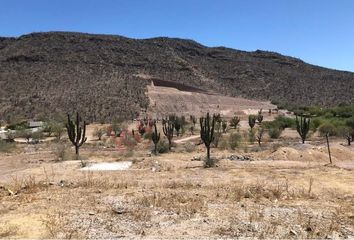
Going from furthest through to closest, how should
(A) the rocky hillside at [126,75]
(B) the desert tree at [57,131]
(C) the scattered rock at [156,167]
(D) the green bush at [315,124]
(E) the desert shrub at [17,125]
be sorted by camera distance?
(A) the rocky hillside at [126,75]
(E) the desert shrub at [17,125]
(D) the green bush at [315,124]
(B) the desert tree at [57,131]
(C) the scattered rock at [156,167]

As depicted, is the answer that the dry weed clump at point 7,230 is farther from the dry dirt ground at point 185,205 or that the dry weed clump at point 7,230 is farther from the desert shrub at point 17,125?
the desert shrub at point 17,125

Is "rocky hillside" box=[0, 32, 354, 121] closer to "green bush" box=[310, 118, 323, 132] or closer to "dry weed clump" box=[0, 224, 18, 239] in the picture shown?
"green bush" box=[310, 118, 323, 132]

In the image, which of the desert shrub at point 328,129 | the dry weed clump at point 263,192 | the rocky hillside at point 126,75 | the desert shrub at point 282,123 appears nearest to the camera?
the dry weed clump at point 263,192

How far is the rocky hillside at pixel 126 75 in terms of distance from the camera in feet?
241

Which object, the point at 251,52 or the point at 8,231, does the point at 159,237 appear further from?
the point at 251,52

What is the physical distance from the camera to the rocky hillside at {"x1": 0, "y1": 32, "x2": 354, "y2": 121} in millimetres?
→ 73312

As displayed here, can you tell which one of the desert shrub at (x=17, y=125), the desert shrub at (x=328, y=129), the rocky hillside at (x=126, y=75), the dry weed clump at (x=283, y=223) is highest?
the rocky hillside at (x=126, y=75)

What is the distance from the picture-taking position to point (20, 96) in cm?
7406

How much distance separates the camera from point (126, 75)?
91125 mm

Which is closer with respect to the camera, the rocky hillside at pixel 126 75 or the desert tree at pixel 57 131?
the desert tree at pixel 57 131

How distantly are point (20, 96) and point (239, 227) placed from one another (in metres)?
68.6

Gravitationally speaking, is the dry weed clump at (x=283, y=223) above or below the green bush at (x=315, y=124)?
above

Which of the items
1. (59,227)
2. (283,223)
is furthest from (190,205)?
(59,227)

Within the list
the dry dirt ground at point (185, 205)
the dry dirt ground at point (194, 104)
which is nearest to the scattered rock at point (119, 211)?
the dry dirt ground at point (185, 205)
